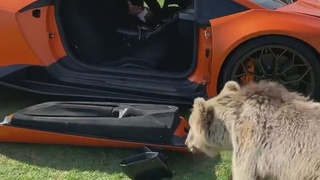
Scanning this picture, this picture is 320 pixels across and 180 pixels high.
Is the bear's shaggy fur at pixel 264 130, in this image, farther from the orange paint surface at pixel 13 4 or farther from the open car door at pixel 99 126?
the orange paint surface at pixel 13 4

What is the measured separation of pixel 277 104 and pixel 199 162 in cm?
133

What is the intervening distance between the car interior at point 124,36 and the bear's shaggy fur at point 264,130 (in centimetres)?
176

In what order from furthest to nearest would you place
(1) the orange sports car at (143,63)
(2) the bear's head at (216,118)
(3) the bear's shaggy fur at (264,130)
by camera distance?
1. (1) the orange sports car at (143,63)
2. (2) the bear's head at (216,118)
3. (3) the bear's shaggy fur at (264,130)

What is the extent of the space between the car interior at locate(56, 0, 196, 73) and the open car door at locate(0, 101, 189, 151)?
2.54 feet

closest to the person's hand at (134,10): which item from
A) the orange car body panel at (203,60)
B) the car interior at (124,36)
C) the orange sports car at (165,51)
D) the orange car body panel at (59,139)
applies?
the car interior at (124,36)

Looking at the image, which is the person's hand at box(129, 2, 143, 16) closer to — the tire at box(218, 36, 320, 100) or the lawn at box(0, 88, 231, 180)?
the tire at box(218, 36, 320, 100)

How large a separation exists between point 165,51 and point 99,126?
56.1 inches

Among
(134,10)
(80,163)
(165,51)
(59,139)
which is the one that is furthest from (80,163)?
(134,10)

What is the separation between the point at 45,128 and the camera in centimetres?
416

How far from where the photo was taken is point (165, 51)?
5238mm

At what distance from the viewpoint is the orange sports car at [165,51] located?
4.42m

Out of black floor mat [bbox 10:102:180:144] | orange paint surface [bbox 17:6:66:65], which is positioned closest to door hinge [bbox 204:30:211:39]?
black floor mat [bbox 10:102:180:144]

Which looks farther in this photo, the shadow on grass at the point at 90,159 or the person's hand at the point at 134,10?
the person's hand at the point at 134,10

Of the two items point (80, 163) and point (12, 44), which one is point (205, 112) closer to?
point (80, 163)
